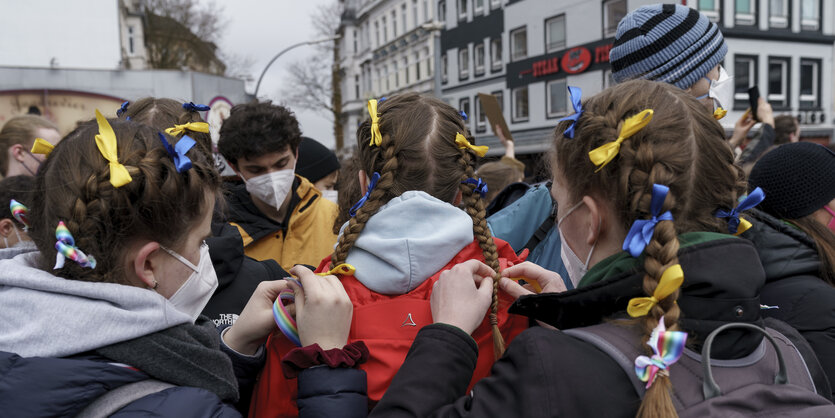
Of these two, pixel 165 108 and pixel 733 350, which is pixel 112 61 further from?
pixel 733 350

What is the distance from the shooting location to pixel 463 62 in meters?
34.1

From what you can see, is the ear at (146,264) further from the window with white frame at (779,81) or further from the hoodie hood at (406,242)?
the window with white frame at (779,81)

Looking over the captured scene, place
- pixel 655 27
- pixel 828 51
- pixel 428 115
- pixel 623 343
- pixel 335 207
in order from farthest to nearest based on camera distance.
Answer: pixel 828 51, pixel 335 207, pixel 655 27, pixel 428 115, pixel 623 343

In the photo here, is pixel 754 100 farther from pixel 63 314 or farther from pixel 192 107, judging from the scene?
pixel 63 314

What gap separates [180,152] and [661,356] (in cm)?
126

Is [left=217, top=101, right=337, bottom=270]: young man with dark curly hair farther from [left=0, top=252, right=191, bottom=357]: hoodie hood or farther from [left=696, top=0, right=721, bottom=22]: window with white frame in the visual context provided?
[left=696, top=0, right=721, bottom=22]: window with white frame

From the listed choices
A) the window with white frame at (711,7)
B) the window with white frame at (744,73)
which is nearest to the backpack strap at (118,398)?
the window with white frame at (711,7)

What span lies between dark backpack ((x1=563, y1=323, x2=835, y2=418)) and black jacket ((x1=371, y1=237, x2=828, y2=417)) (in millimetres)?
29

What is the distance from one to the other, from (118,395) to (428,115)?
3.93ft

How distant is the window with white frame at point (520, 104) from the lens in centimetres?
2923

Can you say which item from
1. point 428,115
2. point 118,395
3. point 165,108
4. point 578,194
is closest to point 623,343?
point 578,194

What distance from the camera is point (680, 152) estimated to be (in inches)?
55.8

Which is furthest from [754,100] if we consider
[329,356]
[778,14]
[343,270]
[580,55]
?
[778,14]

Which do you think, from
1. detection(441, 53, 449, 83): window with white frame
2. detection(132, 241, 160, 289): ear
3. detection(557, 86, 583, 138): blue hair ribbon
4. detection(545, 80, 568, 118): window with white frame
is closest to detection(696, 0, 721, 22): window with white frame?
detection(545, 80, 568, 118): window with white frame
